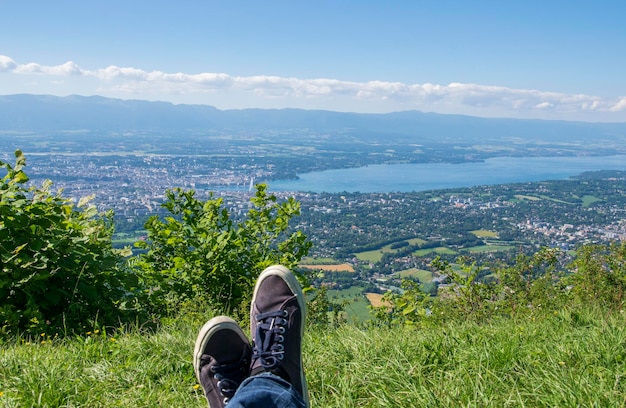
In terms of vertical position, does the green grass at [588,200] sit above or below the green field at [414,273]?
above

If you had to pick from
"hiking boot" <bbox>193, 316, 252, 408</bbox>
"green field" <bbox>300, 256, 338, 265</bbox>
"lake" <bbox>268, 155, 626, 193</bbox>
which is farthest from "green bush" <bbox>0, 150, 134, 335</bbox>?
"lake" <bbox>268, 155, 626, 193</bbox>

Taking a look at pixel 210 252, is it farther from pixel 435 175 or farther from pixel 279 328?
pixel 435 175

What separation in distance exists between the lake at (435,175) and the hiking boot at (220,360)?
6251 centimetres

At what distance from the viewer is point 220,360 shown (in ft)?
7.98

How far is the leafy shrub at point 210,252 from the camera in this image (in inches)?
186

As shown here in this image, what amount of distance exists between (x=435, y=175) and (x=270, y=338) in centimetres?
9561

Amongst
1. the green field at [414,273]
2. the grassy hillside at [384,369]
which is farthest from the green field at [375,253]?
the grassy hillside at [384,369]

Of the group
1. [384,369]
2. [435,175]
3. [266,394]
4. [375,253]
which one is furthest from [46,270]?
[435,175]

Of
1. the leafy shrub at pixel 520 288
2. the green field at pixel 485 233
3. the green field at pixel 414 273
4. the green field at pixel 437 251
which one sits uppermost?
the leafy shrub at pixel 520 288

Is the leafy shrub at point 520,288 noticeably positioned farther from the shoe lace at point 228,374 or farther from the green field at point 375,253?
the green field at point 375,253

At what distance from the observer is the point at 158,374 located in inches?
104

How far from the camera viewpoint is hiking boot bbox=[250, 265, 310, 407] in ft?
7.70

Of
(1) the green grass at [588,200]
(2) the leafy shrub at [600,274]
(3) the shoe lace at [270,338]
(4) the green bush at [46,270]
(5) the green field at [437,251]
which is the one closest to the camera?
(3) the shoe lace at [270,338]

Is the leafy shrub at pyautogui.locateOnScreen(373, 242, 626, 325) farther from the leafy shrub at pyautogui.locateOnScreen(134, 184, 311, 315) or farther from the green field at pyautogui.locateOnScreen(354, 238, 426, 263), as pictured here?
the green field at pyautogui.locateOnScreen(354, 238, 426, 263)
